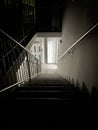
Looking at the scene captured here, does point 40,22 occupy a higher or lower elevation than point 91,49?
higher

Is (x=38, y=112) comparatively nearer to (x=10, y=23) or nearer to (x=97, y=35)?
(x=97, y=35)

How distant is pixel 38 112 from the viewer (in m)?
1.41

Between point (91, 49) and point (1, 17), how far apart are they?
3.03m

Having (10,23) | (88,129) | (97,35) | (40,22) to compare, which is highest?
(40,22)

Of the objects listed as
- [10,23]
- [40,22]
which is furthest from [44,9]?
[10,23]

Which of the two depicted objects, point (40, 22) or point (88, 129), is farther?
point (40, 22)

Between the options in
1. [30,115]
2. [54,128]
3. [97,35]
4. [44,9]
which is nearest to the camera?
[54,128]

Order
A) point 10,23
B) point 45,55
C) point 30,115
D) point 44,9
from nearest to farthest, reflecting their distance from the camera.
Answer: point 30,115, point 10,23, point 44,9, point 45,55

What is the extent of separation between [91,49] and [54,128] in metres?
1.33

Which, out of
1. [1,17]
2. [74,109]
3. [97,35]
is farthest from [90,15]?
[1,17]

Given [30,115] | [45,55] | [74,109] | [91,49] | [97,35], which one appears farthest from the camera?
[45,55]

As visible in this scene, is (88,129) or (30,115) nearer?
(88,129)

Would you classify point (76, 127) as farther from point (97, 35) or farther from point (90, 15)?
point (90, 15)

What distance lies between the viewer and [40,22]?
7199 mm
